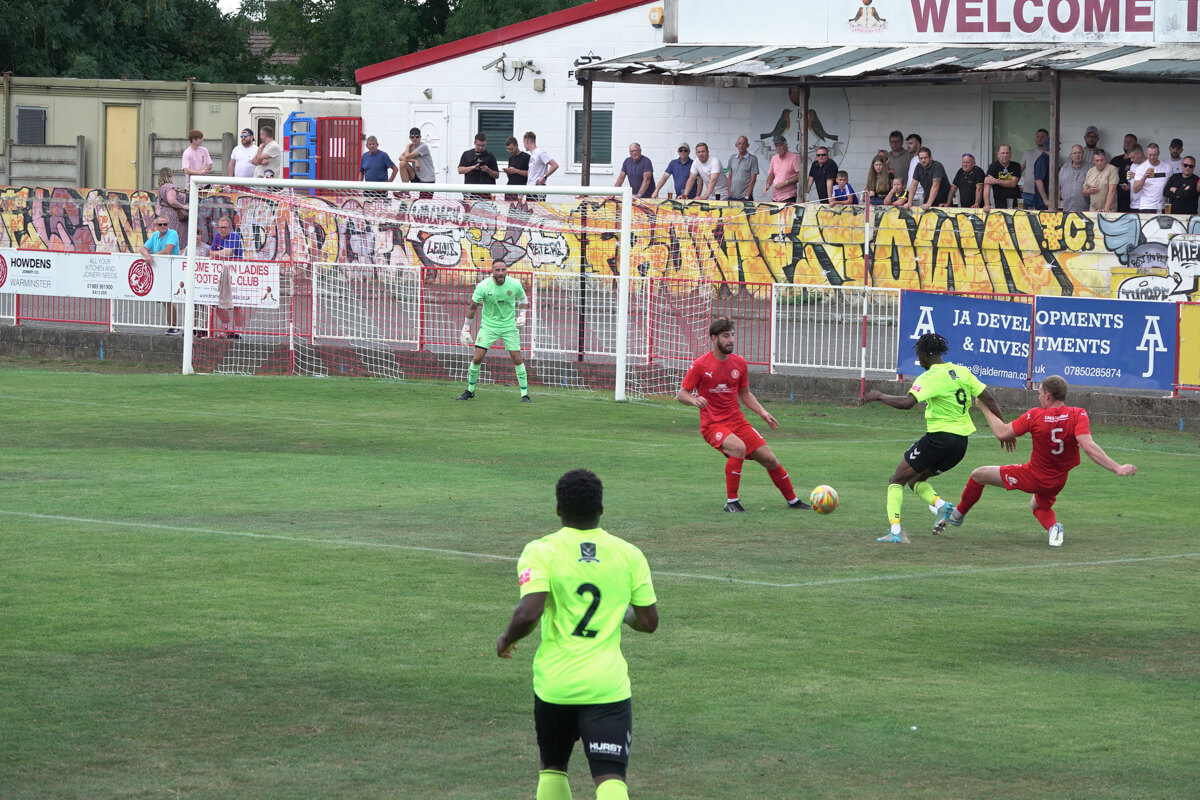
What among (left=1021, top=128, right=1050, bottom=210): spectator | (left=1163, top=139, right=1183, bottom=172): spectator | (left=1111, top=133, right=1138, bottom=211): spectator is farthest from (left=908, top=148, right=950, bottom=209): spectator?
(left=1163, top=139, right=1183, bottom=172): spectator

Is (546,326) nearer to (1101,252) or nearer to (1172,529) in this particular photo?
(1101,252)

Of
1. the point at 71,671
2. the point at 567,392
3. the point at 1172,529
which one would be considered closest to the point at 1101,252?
the point at 567,392

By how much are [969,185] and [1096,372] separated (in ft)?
26.0

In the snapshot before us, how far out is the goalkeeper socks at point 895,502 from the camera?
553 inches

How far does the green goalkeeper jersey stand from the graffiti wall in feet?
9.21

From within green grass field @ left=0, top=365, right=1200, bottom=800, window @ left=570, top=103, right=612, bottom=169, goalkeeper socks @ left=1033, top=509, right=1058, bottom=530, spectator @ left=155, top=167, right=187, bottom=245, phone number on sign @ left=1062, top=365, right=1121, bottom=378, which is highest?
window @ left=570, top=103, right=612, bottom=169

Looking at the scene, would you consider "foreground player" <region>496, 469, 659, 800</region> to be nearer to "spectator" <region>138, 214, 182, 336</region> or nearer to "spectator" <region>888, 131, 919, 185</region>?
Answer: "spectator" <region>138, 214, 182, 336</region>

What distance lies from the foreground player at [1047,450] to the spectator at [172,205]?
18139mm

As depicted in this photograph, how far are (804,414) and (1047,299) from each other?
11.4ft

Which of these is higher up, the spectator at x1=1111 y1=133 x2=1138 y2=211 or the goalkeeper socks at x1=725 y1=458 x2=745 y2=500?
the spectator at x1=1111 y1=133 x2=1138 y2=211

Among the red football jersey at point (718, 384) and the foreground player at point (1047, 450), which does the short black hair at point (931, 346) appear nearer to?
the foreground player at point (1047, 450)

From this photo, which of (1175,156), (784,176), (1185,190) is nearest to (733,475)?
(1185,190)

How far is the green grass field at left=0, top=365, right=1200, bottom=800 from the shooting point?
8.22 metres

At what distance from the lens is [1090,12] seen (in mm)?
29984
